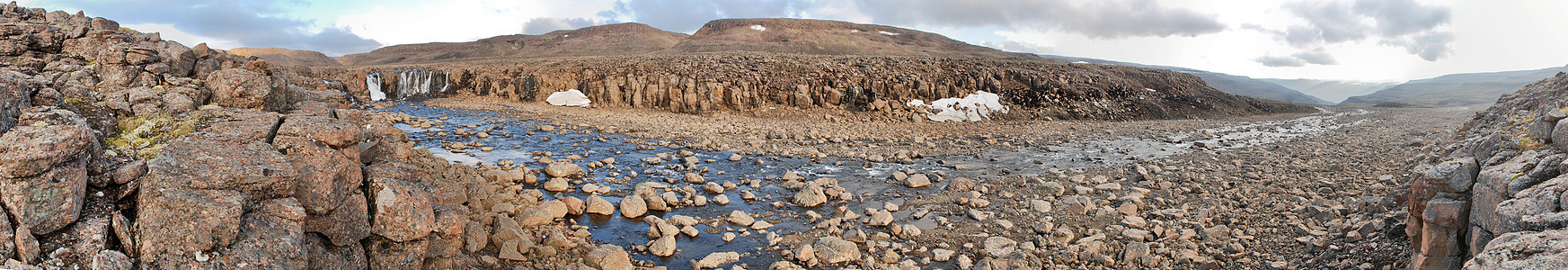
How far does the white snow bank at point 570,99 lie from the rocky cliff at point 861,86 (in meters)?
0.44

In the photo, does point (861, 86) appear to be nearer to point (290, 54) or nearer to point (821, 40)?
point (821, 40)

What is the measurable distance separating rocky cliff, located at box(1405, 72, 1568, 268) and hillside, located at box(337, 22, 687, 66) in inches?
2775

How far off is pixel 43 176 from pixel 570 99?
29596 mm

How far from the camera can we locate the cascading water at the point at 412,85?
133 feet

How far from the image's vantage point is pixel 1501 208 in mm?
4113

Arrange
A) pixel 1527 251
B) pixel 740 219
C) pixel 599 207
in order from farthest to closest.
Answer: pixel 599 207 → pixel 740 219 → pixel 1527 251

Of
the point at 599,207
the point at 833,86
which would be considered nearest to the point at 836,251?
the point at 599,207

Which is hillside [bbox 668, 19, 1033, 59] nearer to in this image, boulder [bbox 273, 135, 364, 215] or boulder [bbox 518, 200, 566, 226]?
boulder [bbox 518, 200, 566, 226]

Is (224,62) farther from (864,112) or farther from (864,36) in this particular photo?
(864,36)

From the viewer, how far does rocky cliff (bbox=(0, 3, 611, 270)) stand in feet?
12.6

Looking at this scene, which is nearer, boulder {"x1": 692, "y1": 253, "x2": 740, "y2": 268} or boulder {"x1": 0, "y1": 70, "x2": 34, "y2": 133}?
boulder {"x1": 0, "y1": 70, "x2": 34, "y2": 133}

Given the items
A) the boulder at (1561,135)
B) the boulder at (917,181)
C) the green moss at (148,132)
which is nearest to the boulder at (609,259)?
the green moss at (148,132)

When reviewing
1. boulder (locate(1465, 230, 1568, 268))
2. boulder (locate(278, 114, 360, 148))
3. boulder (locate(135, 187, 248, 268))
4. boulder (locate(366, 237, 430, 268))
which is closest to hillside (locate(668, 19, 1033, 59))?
boulder (locate(278, 114, 360, 148))

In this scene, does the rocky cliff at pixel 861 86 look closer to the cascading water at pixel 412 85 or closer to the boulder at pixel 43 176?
the cascading water at pixel 412 85
